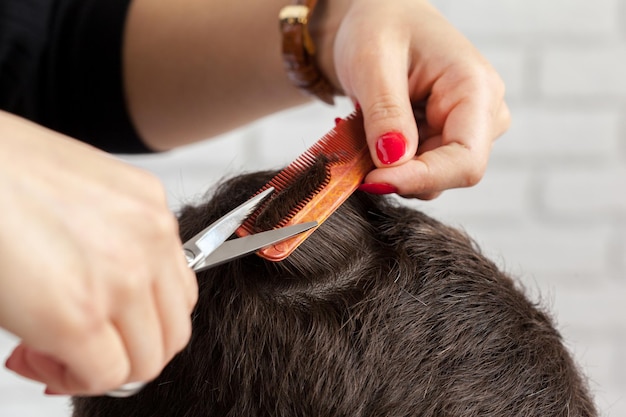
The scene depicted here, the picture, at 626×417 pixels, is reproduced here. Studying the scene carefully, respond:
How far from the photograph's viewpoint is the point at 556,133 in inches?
60.9

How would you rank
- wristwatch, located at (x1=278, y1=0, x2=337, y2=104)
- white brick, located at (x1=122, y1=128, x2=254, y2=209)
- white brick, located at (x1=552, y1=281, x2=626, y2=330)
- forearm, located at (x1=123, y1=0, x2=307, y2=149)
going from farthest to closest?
white brick, located at (x1=552, y1=281, x2=626, y2=330) < white brick, located at (x1=122, y1=128, x2=254, y2=209) < forearm, located at (x1=123, y1=0, x2=307, y2=149) < wristwatch, located at (x1=278, y1=0, x2=337, y2=104)

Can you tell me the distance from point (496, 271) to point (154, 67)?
61 centimetres

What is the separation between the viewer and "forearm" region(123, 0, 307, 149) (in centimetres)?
98

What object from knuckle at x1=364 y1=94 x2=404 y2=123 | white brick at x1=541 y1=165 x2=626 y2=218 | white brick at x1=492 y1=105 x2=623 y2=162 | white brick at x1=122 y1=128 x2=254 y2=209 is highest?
knuckle at x1=364 y1=94 x2=404 y2=123

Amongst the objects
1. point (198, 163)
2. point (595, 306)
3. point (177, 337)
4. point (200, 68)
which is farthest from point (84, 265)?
point (595, 306)

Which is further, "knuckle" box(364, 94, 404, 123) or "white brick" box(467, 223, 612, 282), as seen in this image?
"white brick" box(467, 223, 612, 282)

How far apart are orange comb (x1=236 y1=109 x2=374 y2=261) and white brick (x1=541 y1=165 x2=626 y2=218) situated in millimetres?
913

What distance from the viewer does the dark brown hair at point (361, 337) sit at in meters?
0.62

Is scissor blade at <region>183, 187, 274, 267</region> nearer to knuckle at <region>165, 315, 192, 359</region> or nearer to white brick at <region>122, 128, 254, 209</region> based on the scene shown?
knuckle at <region>165, 315, 192, 359</region>

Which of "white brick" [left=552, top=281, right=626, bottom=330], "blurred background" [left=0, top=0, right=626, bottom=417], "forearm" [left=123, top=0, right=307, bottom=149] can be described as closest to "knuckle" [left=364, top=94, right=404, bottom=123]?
"forearm" [left=123, top=0, right=307, bottom=149]

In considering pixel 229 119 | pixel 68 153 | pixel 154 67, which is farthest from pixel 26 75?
pixel 68 153

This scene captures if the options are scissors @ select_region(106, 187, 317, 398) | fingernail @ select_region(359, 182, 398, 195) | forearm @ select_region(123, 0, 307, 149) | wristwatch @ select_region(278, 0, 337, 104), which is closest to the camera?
scissors @ select_region(106, 187, 317, 398)

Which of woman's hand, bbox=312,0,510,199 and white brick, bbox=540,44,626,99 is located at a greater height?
woman's hand, bbox=312,0,510,199

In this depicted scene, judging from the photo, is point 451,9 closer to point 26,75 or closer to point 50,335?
point 26,75
